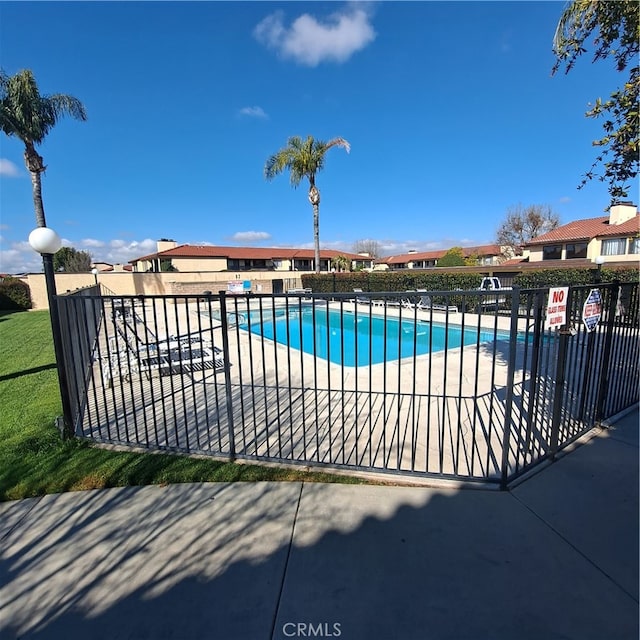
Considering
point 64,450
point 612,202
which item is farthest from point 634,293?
point 64,450

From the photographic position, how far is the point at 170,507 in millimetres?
2557

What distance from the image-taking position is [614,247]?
25031 mm

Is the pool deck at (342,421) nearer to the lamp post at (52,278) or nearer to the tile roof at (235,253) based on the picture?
Answer: the lamp post at (52,278)

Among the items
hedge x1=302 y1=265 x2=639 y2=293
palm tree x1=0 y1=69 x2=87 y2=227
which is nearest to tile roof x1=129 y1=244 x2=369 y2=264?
hedge x1=302 y1=265 x2=639 y2=293

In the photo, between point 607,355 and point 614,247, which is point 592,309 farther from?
point 614,247

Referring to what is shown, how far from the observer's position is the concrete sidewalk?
1678mm

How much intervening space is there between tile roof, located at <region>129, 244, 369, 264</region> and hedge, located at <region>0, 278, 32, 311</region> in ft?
59.1

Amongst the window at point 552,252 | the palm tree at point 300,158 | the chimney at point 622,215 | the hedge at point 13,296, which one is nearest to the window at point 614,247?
the chimney at point 622,215

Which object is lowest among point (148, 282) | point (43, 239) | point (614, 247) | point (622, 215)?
point (148, 282)

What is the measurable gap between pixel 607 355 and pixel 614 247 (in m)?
29.0

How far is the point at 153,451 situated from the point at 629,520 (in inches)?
156

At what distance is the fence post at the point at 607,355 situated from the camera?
3422 mm

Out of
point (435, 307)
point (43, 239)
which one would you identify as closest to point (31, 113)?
point (43, 239)

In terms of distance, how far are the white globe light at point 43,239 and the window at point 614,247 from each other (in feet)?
106
